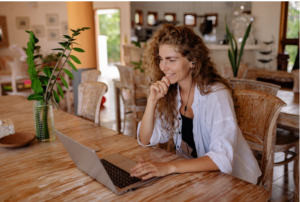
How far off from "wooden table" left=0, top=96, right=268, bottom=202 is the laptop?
3 cm

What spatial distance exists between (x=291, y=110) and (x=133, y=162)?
1629mm

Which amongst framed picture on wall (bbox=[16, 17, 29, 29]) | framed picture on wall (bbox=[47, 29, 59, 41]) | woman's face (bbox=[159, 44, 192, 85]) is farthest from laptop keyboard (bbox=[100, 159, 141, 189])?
framed picture on wall (bbox=[47, 29, 59, 41])

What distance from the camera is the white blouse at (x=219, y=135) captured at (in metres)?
1.28

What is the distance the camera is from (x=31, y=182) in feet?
3.73

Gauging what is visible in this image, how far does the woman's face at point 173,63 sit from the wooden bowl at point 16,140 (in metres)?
0.85

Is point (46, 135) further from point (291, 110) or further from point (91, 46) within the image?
point (91, 46)

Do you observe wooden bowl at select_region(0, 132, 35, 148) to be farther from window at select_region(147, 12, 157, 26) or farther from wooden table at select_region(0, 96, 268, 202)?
window at select_region(147, 12, 157, 26)

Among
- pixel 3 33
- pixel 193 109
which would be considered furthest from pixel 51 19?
pixel 193 109

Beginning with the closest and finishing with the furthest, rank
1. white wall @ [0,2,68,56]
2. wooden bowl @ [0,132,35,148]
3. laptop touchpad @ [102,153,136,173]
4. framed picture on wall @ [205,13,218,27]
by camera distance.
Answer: laptop touchpad @ [102,153,136,173] → wooden bowl @ [0,132,35,148] → white wall @ [0,2,68,56] → framed picture on wall @ [205,13,218,27]

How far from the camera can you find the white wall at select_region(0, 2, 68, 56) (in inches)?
334

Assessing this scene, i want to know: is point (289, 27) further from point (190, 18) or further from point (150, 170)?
point (150, 170)

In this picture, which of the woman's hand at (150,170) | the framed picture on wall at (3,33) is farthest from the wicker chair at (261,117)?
the framed picture on wall at (3,33)

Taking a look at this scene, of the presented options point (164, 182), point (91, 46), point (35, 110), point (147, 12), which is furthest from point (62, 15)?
point (164, 182)

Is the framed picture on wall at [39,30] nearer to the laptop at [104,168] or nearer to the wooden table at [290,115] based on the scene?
the wooden table at [290,115]
